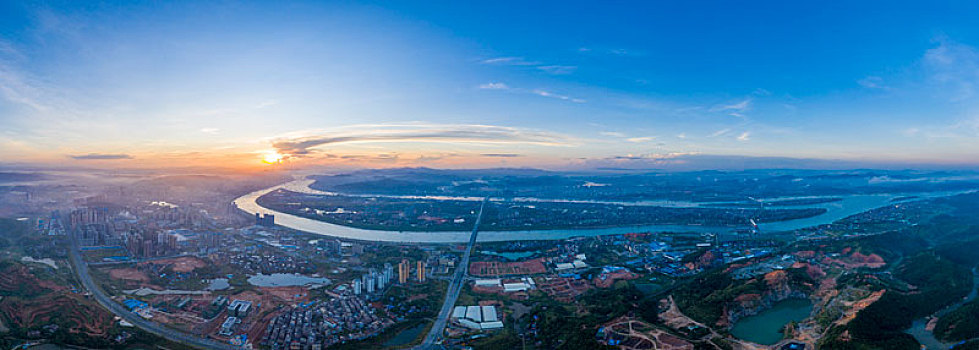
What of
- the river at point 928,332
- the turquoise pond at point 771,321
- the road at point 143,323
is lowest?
the road at point 143,323

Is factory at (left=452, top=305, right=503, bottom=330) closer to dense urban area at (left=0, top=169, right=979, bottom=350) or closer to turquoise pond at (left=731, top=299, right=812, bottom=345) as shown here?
dense urban area at (left=0, top=169, right=979, bottom=350)

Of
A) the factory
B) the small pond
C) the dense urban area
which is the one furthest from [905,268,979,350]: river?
the small pond

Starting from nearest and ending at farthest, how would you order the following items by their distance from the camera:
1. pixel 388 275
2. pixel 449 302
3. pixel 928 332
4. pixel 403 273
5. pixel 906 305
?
pixel 928 332, pixel 906 305, pixel 449 302, pixel 388 275, pixel 403 273

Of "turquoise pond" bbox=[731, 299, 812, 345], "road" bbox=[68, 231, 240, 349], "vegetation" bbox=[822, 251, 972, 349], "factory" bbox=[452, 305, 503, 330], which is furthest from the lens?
"factory" bbox=[452, 305, 503, 330]

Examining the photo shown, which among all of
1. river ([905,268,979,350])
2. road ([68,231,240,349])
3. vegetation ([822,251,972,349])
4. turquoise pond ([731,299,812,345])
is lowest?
road ([68,231,240,349])

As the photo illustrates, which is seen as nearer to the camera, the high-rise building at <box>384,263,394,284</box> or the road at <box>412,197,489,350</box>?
the road at <box>412,197,489,350</box>

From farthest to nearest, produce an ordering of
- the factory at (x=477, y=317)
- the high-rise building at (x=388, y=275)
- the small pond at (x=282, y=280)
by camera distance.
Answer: the small pond at (x=282, y=280)
the high-rise building at (x=388, y=275)
the factory at (x=477, y=317)

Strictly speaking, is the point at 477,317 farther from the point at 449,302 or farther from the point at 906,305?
the point at 906,305

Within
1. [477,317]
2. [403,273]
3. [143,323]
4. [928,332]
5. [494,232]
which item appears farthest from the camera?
[494,232]

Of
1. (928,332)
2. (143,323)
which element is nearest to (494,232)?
(143,323)

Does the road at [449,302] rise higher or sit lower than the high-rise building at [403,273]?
lower

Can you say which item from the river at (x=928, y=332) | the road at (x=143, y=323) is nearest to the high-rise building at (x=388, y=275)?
the road at (x=143, y=323)

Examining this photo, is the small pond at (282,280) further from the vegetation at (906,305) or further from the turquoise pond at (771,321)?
the vegetation at (906,305)
